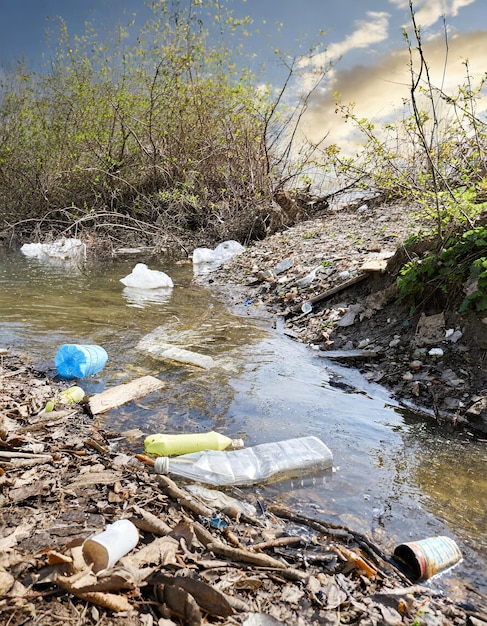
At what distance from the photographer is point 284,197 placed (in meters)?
12.0

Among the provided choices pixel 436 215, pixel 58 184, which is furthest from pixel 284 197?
pixel 436 215

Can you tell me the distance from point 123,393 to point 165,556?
1.85m

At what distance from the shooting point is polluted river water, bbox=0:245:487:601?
7.11 ft

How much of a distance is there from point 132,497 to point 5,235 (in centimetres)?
1394

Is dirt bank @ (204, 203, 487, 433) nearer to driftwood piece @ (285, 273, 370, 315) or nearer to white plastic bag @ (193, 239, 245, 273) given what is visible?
driftwood piece @ (285, 273, 370, 315)

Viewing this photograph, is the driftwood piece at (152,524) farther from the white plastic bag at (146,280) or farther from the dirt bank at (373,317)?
the white plastic bag at (146,280)

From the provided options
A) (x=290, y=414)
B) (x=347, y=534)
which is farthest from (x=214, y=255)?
(x=347, y=534)

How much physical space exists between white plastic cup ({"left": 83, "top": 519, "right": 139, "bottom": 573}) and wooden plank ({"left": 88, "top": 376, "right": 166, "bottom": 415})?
1435mm

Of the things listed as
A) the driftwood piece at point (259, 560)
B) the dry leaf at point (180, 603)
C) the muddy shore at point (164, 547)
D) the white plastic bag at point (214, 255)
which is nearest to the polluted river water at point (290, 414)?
the muddy shore at point (164, 547)

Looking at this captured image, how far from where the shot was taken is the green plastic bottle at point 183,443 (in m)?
2.55

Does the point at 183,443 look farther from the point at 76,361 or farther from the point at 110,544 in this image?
the point at 76,361

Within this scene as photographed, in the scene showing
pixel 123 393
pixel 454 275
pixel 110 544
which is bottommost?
pixel 123 393

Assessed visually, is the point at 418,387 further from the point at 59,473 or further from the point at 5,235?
the point at 5,235

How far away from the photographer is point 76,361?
12.1ft
